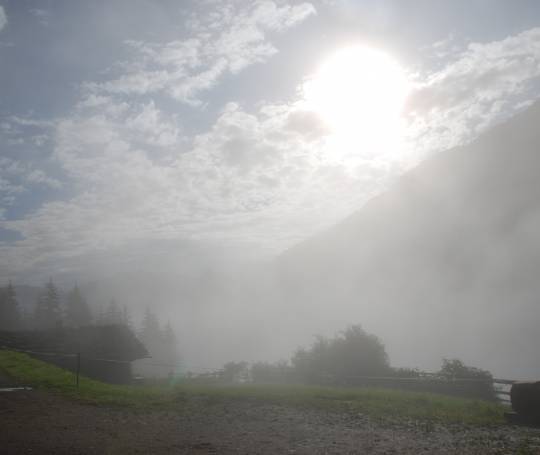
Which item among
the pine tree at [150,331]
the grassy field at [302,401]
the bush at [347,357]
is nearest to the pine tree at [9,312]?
the pine tree at [150,331]

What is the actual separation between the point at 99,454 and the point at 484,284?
20239 centimetres

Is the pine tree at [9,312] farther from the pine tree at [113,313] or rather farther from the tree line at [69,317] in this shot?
the pine tree at [113,313]

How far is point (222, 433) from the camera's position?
1092 centimetres

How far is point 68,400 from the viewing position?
14578 mm

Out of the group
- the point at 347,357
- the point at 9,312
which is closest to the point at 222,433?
the point at 347,357

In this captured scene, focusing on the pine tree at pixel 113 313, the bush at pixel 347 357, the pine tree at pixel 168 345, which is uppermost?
the pine tree at pixel 113 313

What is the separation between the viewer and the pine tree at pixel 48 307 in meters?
72.2

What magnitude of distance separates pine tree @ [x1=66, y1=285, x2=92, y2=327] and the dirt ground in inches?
2606

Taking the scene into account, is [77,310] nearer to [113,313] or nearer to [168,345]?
Result: [113,313]

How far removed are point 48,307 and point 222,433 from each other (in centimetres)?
7751

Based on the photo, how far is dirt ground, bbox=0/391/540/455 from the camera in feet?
30.1

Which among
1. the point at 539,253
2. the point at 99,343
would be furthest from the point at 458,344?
the point at 99,343

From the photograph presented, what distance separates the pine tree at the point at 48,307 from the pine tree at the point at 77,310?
2.18 meters

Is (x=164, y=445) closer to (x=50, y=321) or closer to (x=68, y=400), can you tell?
(x=68, y=400)
